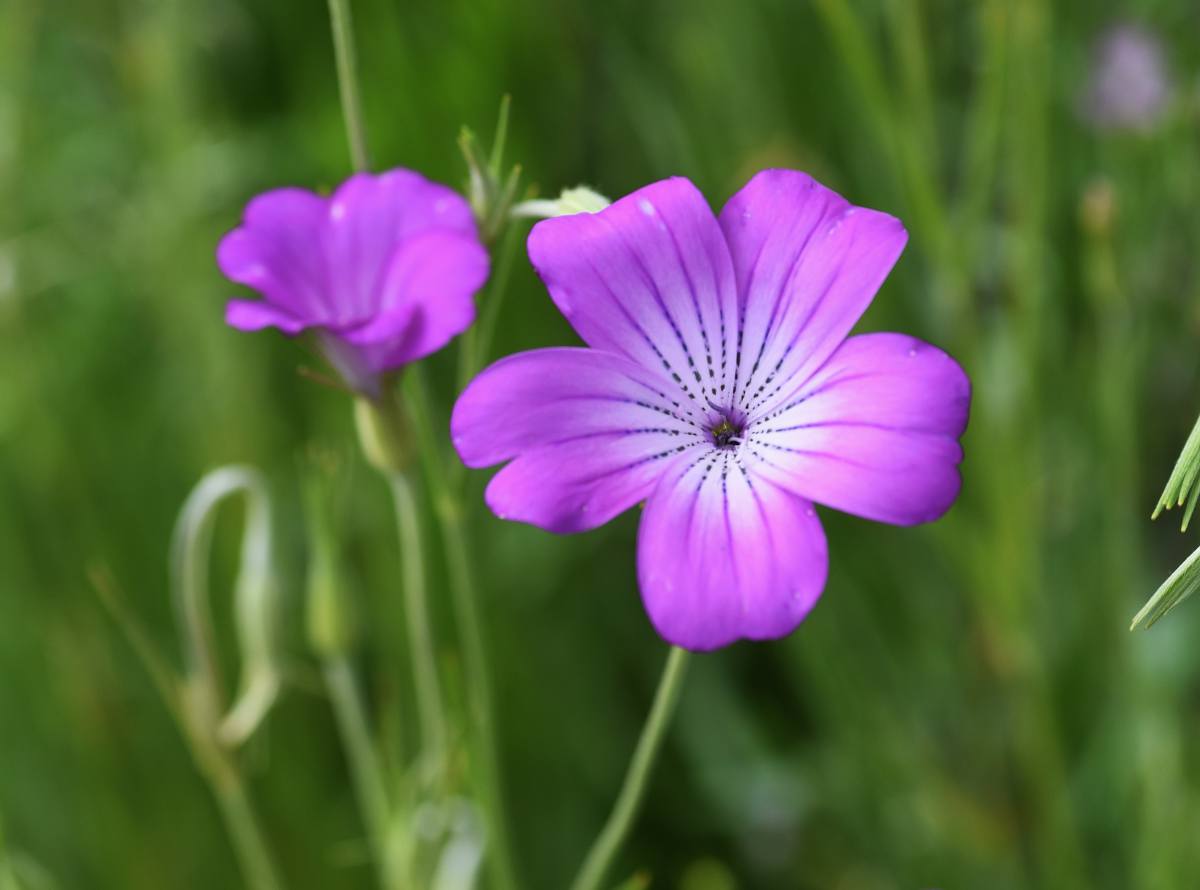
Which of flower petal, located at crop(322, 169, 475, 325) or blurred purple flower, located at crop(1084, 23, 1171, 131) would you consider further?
blurred purple flower, located at crop(1084, 23, 1171, 131)

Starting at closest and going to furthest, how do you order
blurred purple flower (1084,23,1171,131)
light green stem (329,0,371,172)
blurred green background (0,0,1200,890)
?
light green stem (329,0,371,172) < blurred green background (0,0,1200,890) < blurred purple flower (1084,23,1171,131)

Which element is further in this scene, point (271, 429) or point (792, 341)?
point (271, 429)

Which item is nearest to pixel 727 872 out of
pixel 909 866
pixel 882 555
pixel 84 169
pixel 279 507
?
pixel 909 866

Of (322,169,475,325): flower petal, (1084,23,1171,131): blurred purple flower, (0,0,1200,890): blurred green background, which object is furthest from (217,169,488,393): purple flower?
(1084,23,1171,131): blurred purple flower

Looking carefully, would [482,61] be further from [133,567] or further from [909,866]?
[909,866]

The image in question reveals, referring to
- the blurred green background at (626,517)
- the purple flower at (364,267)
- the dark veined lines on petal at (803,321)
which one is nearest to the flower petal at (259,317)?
the purple flower at (364,267)

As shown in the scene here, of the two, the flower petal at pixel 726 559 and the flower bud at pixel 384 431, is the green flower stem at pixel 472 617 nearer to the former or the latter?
the flower bud at pixel 384 431

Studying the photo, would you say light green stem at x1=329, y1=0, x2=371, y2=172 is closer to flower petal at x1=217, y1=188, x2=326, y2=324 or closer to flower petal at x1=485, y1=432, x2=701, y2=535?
flower petal at x1=217, y1=188, x2=326, y2=324

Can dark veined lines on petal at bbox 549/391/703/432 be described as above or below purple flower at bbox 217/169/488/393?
below
